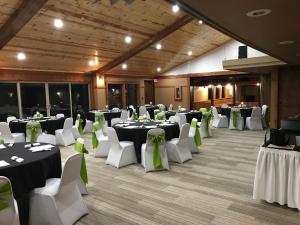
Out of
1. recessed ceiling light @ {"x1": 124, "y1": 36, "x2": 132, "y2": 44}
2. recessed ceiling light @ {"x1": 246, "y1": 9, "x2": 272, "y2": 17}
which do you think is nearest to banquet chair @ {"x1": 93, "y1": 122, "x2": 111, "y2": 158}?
recessed ceiling light @ {"x1": 124, "y1": 36, "x2": 132, "y2": 44}

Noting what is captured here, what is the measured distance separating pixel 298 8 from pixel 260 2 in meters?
0.43

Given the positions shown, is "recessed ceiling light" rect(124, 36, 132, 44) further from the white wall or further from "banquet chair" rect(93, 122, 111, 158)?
the white wall

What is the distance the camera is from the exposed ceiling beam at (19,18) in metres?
5.67

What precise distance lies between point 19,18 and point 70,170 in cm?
475

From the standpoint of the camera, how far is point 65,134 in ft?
25.3

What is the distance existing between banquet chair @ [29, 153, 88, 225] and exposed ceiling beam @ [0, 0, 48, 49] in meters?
4.22

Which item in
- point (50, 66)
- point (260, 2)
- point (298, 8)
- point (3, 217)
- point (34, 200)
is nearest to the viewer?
point (260, 2)

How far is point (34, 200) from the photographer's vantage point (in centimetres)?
305

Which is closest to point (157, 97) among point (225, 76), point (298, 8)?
point (225, 76)

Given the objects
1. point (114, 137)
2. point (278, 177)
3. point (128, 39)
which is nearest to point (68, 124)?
point (114, 137)

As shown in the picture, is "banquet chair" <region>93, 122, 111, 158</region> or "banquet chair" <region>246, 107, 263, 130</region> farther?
"banquet chair" <region>246, 107, 263, 130</region>

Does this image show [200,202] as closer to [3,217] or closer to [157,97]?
[3,217]

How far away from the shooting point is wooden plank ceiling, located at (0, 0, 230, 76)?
21.7ft

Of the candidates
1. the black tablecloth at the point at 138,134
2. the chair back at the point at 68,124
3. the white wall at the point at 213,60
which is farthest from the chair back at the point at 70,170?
the white wall at the point at 213,60
